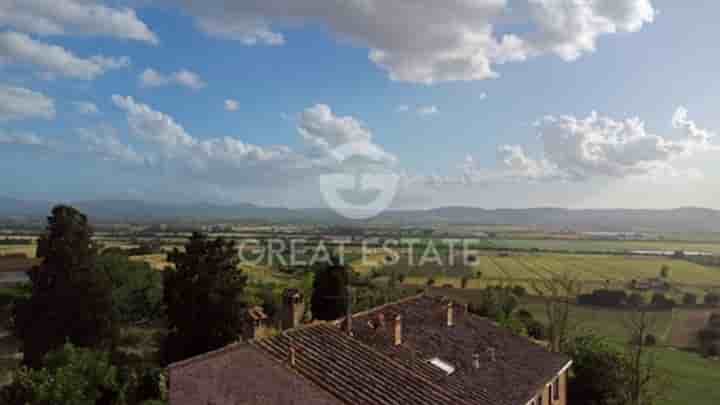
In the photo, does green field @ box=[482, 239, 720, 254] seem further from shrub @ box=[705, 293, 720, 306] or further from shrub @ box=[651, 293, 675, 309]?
shrub @ box=[651, 293, 675, 309]

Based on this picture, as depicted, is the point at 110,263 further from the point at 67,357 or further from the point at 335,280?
the point at 67,357

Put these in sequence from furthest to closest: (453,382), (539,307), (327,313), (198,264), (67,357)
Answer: (539,307) < (327,313) < (198,264) < (67,357) < (453,382)

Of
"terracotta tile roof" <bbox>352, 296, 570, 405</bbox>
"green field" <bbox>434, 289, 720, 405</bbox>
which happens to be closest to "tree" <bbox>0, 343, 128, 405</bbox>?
"terracotta tile roof" <bbox>352, 296, 570, 405</bbox>

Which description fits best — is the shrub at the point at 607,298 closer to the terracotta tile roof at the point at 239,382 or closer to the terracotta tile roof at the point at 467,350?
the terracotta tile roof at the point at 467,350

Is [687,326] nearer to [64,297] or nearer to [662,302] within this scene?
[662,302]

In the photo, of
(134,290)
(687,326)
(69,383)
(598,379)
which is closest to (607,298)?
(687,326)

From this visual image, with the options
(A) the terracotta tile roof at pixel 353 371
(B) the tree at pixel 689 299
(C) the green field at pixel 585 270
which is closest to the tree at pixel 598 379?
(A) the terracotta tile roof at pixel 353 371

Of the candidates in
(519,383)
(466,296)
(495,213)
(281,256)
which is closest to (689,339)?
(466,296)
